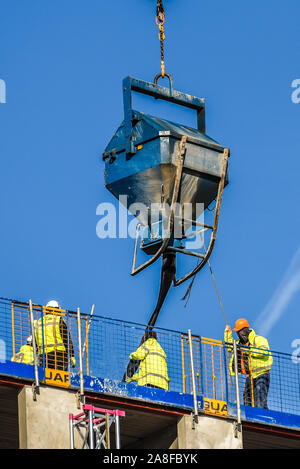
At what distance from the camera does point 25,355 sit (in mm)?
43469

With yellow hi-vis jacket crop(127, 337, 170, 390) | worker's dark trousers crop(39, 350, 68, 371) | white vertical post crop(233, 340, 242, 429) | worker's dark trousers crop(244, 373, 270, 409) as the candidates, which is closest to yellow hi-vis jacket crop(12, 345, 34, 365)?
worker's dark trousers crop(39, 350, 68, 371)

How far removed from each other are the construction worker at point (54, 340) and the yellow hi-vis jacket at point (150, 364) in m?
1.59

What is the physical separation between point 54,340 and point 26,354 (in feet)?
3.50

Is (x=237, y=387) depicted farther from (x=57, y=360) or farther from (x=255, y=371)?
(x=57, y=360)

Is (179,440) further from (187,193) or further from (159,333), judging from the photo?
(187,193)

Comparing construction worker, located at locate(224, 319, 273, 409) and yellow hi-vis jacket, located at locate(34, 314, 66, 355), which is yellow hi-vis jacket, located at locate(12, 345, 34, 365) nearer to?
yellow hi-vis jacket, located at locate(34, 314, 66, 355)

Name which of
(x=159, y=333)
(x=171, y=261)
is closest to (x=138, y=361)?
Answer: (x=159, y=333)

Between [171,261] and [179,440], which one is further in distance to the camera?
[171,261]

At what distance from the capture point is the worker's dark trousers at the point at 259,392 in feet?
147

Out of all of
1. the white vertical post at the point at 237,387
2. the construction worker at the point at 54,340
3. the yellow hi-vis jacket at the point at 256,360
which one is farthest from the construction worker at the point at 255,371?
the construction worker at the point at 54,340

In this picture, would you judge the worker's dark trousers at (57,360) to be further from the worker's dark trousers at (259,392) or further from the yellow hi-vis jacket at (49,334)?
the worker's dark trousers at (259,392)

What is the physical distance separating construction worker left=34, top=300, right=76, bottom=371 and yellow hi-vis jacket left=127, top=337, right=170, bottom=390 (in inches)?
62.8

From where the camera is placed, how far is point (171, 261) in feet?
153
